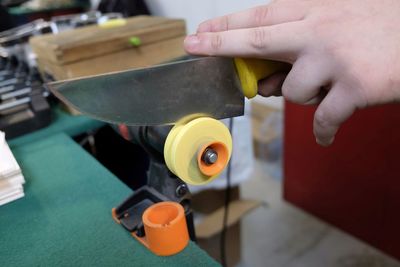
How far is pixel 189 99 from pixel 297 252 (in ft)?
3.48

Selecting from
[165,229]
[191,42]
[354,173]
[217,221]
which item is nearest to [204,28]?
[191,42]

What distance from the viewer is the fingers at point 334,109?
0.35 m

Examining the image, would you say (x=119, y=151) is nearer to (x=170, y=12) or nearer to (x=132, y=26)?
(x=132, y=26)

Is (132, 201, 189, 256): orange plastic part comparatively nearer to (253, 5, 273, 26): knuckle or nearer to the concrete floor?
(253, 5, 273, 26): knuckle

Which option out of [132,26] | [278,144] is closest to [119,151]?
[132,26]

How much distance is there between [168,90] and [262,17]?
0.15 m

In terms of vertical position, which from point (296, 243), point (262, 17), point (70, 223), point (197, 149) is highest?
point (262, 17)

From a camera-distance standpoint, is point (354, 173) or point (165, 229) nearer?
point (165, 229)

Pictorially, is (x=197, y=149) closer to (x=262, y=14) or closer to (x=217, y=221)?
(x=262, y=14)

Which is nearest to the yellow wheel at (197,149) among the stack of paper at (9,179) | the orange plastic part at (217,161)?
the orange plastic part at (217,161)

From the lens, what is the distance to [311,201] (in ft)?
4.59

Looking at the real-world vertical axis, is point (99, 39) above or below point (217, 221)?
above

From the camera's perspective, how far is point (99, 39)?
2.53 feet

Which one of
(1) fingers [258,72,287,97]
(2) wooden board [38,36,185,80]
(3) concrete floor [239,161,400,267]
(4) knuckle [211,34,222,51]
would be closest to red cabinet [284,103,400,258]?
(3) concrete floor [239,161,400,267]
